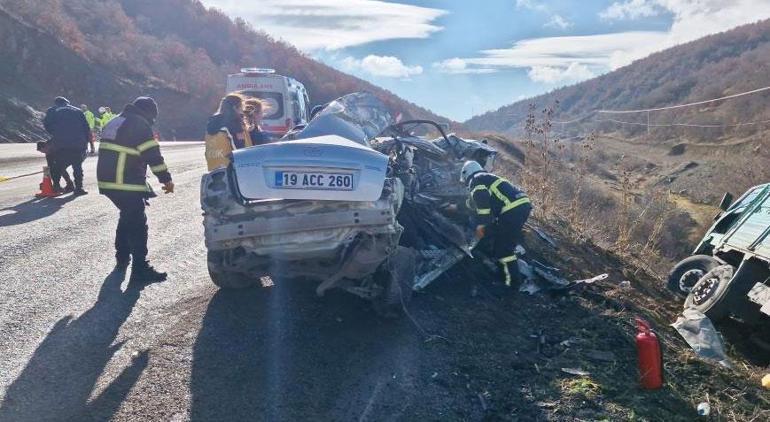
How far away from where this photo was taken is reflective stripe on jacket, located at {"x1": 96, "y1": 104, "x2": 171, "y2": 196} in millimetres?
5457

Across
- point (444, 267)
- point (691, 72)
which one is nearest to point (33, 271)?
point (444, 267)

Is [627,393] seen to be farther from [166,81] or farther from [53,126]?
[166,81]

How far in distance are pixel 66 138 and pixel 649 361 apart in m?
9.04

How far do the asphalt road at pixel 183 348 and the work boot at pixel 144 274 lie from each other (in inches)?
3.9

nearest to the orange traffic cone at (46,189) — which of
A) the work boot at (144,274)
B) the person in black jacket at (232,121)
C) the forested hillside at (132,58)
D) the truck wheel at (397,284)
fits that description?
the person in black jacket at (232,121)

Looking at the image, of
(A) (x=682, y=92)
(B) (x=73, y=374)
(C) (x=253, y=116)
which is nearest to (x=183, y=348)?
(B) (x=73, y=374)

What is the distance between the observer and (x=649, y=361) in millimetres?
4250

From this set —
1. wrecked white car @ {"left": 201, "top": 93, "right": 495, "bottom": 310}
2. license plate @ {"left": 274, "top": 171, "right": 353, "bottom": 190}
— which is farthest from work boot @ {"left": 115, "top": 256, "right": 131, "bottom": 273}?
license plate @ {"left": 274, "top": 171, "right": 353, "bottom": 190}

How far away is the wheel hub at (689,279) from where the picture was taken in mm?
7906

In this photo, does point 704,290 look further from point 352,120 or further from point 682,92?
point 682,92

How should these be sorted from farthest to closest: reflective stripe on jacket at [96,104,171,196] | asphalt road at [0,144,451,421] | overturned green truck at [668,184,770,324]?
overturned green truck at [668,184,770,324] < reflective stripe on jacket at [96,104,171,196] < asphalt road at [0,144,451,421]

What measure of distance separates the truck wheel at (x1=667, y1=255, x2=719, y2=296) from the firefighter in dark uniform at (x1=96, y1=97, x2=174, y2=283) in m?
6.46

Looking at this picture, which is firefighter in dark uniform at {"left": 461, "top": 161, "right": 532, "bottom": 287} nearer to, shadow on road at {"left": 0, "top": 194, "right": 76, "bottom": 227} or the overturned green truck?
the overturned green truck

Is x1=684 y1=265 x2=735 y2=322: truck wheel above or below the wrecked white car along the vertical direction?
below
